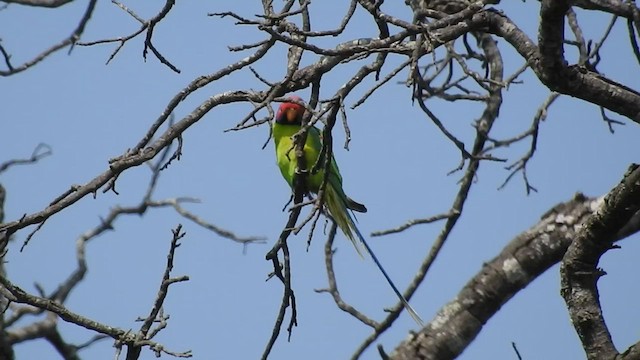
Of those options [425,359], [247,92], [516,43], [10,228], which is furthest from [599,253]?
[10,228]

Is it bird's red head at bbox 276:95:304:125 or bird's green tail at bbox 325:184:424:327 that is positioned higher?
bird's red head at bbox 276:95:304:125

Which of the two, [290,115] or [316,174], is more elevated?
[290,115]

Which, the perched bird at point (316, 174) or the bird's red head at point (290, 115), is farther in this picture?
the bird's red head at point (290, 115)

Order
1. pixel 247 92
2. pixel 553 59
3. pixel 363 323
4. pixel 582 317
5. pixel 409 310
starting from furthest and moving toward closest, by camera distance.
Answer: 1. pixel 363 323
2. pixel 409 310
3. pixel 247 92
4. pixel 582 317
5. pixel 553 59

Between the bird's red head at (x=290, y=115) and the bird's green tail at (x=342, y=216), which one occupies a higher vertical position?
the bird's red head at (x=290, y=115)

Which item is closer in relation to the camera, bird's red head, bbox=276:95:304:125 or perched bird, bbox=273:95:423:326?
perched bird, bbox=273:95:423:326

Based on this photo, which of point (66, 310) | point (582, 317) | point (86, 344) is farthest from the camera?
point (86, 344)

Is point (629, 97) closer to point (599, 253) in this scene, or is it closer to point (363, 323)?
point (599, 253)

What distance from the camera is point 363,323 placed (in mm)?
4883

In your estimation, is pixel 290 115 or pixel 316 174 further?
pixel 290 115

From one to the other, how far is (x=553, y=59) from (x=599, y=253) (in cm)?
65

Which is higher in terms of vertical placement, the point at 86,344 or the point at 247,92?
the point at 86,344

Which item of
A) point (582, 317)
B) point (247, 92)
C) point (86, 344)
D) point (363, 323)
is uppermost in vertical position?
point (86, 344)

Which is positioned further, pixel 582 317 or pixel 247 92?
pixel 247 92
